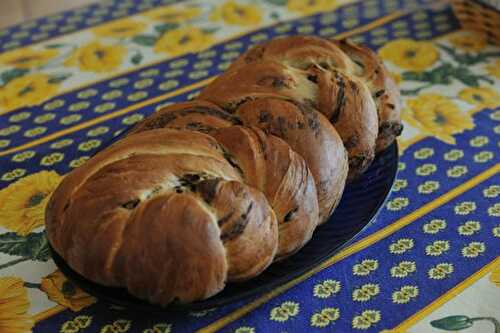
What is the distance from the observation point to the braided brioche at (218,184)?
60cm

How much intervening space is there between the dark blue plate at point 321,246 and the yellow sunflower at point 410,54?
0.34 meters

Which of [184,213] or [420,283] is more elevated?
[184,213]

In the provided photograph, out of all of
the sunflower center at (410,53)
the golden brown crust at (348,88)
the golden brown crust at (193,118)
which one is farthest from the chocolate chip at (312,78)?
the sunflower center at (410,53)

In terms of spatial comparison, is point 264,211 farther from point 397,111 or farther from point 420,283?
point 397,111

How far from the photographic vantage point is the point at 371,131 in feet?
2.64

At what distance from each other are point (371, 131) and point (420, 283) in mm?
185

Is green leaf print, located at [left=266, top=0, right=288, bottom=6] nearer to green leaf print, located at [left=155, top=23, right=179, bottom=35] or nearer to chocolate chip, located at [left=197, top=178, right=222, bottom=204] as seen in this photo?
green leaf print, located at [left=155, top=23, right=179, bottom=35]

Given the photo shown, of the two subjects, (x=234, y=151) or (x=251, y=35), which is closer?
(x=234, y=151)

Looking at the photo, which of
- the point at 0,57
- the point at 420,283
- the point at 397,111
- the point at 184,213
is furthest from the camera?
the point at 0,57

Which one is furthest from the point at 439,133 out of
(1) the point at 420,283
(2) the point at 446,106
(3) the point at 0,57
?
(3) the point at 0,57

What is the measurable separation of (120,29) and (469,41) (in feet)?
2.06

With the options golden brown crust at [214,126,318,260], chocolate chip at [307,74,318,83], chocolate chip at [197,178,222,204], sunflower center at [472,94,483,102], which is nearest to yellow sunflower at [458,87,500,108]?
sunflower center at [472,94,483,102]

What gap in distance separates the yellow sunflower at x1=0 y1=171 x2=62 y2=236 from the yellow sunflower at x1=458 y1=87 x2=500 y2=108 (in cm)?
61

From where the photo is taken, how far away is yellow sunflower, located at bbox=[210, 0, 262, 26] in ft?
4.32
